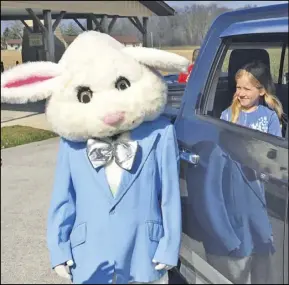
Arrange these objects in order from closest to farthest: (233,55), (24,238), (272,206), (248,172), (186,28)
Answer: (272,206)
(248,172)
(233,55)
(24,238)
(186,28)

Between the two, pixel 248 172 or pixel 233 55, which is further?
pixel 233 55

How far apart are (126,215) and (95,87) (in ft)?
1.75

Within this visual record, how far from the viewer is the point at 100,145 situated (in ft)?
6.73

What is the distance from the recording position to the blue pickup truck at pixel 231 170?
1.98 metres

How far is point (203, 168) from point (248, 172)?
0.40 metres

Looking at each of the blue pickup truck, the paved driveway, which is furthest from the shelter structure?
the blue pickup truck

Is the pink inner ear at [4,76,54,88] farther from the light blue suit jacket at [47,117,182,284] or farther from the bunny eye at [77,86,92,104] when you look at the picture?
the light blue suit jacket at [47,117,182,284]

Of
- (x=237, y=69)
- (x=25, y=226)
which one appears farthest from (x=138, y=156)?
(x=25, y=226)

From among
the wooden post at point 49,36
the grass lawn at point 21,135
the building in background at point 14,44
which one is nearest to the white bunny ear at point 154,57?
the grass lawn at point 21,135

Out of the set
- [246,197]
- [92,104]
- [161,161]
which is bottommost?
[246,197]

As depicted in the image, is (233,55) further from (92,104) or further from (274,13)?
(92,104)

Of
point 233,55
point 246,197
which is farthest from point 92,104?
point 233,55

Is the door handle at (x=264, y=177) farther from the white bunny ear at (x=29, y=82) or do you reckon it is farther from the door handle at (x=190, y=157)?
the white bunny ear at (x=29, y=82)

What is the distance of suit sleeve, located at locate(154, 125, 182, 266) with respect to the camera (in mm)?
2082
